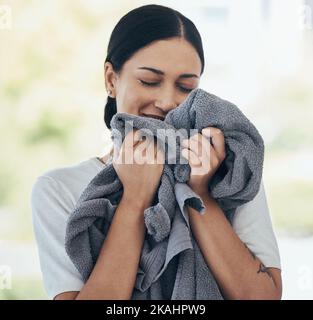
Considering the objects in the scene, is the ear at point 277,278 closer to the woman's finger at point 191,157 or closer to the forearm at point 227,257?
the forearm at point 227,257

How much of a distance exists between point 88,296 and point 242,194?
1.03ft

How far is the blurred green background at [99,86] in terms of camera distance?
3.91 feet

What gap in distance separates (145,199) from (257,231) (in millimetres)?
216

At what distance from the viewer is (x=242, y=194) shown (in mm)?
1014

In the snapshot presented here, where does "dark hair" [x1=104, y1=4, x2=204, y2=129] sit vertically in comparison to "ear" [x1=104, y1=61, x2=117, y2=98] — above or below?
above

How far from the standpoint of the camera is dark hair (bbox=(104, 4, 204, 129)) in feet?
3.73

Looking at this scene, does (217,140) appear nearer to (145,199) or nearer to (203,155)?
(203,155)

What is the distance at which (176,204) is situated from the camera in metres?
1.03

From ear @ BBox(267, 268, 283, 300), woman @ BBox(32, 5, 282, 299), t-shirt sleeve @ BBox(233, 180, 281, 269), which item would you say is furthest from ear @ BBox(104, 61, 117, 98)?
ear @ BBox(267, 268, 283, 300)

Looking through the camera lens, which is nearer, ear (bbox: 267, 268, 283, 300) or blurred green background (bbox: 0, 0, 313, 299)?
ear (bbox: 267, 268, 283, 300)

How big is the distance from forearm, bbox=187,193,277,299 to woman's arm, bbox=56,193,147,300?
0.10 metres
